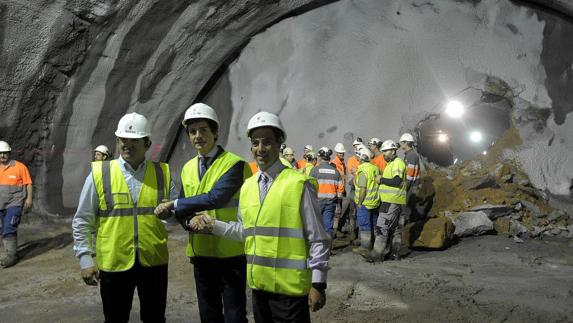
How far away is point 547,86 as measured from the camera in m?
9.93

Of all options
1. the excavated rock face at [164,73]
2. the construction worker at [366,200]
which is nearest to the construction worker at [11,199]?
the excavated rock face at [164,73]

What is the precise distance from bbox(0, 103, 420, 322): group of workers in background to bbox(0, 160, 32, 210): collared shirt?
475 centimetres

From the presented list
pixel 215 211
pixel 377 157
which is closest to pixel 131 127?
pixel 215 211

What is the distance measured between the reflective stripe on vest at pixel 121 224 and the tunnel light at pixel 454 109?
30.2ft

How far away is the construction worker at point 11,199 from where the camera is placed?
21.0ft

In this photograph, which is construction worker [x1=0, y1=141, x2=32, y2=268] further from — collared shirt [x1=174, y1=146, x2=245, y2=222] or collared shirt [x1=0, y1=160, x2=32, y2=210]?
collared shirt [x1=174, y1=146, x2=245, y2=222]

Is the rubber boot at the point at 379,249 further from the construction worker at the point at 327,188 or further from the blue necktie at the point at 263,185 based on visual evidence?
the blue necktie at the point at 263,185

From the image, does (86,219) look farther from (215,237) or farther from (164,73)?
(164,73)

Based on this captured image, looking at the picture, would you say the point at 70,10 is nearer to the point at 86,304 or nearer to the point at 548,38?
the point at 86,304

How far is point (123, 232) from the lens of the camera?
270 centimetres

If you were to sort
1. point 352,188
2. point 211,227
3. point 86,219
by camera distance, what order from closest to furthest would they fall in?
point 211,227, point 86,219, point 352,188

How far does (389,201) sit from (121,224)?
15.4ft

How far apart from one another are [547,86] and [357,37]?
15.4ft

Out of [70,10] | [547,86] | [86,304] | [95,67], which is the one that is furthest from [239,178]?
[547,86]
